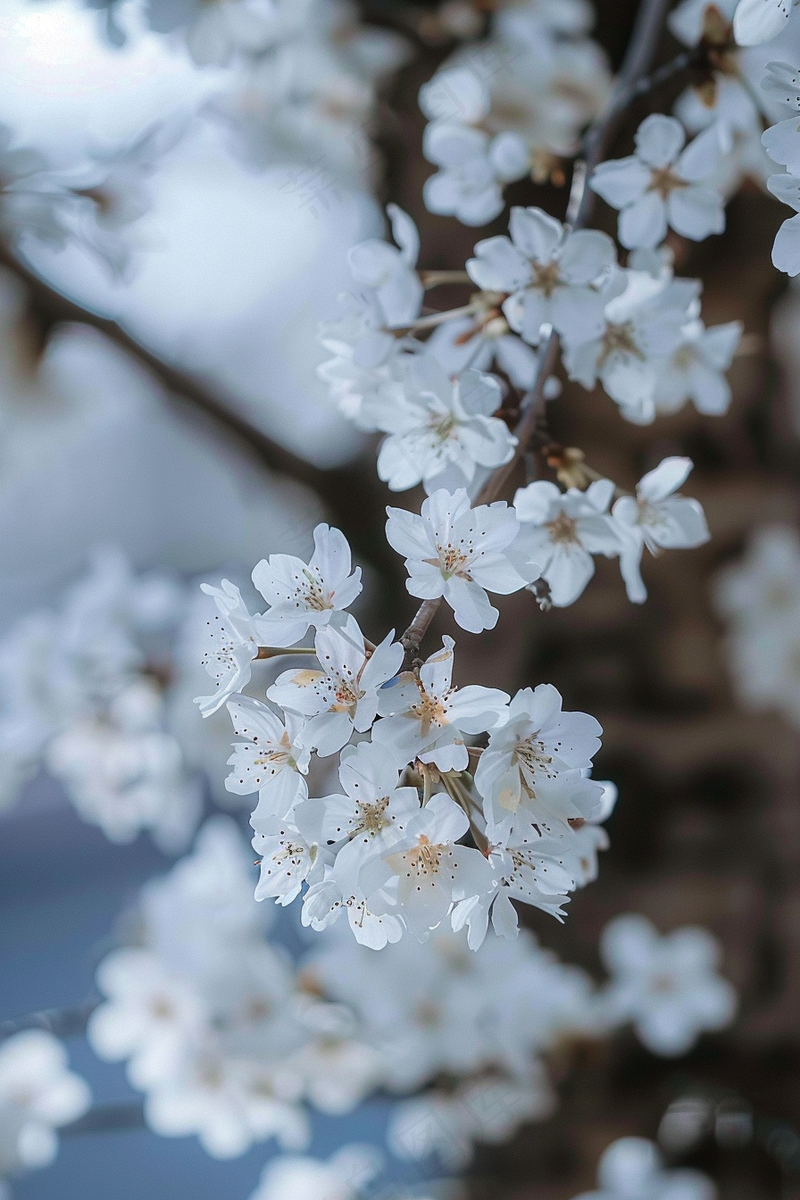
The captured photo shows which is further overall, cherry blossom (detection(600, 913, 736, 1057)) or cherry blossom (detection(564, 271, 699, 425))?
cherry blossom (detection(600, 913, 736, 1057))

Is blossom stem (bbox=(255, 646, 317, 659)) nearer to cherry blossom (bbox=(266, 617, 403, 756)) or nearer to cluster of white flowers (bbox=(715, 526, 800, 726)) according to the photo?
cherry blossom (bbox=(266, 617, 403, 756))

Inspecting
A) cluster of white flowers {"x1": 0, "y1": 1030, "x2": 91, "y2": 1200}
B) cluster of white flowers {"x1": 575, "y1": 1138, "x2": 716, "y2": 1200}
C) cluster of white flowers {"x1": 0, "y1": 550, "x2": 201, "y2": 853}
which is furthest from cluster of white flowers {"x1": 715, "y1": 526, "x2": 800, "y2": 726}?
cluster of white flowers {"x1": 0, "y1": 1030, "x2": 91, "y2": 1200}

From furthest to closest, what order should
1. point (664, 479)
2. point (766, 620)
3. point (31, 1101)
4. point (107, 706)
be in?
point (766, 620), point (31, 1101), point (107, 706), point (664, 479)

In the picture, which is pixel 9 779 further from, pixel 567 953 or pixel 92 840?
pixel 92 840

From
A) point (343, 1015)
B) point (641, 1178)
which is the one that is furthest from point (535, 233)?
point (641, 1178)

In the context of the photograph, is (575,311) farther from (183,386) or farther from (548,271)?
(183,386)

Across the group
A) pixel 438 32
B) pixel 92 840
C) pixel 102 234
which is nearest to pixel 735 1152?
pixel 102 234

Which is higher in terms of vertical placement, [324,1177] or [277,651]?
[277,651]
